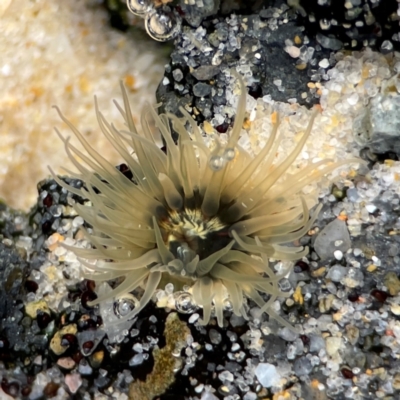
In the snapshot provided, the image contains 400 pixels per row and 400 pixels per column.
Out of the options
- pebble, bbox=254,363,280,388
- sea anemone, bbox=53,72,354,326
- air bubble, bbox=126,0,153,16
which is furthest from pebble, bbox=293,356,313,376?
air bubble, bbox=126,0,153,16

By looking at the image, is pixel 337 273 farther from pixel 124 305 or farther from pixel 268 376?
pixel 124 305

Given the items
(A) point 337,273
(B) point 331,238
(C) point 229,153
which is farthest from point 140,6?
(A) point 337,273

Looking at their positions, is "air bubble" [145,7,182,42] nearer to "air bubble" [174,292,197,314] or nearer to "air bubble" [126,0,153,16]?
"air bubble" [126,0,153,16]

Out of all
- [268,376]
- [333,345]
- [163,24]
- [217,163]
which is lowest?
[268,376]

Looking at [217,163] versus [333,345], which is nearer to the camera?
[217,163]

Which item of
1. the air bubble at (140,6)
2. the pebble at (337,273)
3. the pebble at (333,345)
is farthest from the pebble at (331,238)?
the air bubble at (140,6)

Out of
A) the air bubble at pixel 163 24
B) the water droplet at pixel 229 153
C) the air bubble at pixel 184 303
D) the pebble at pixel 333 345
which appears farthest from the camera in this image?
the air bubble at pixel 163 24

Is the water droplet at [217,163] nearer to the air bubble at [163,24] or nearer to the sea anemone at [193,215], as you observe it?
the sea anemone at [193,215]
